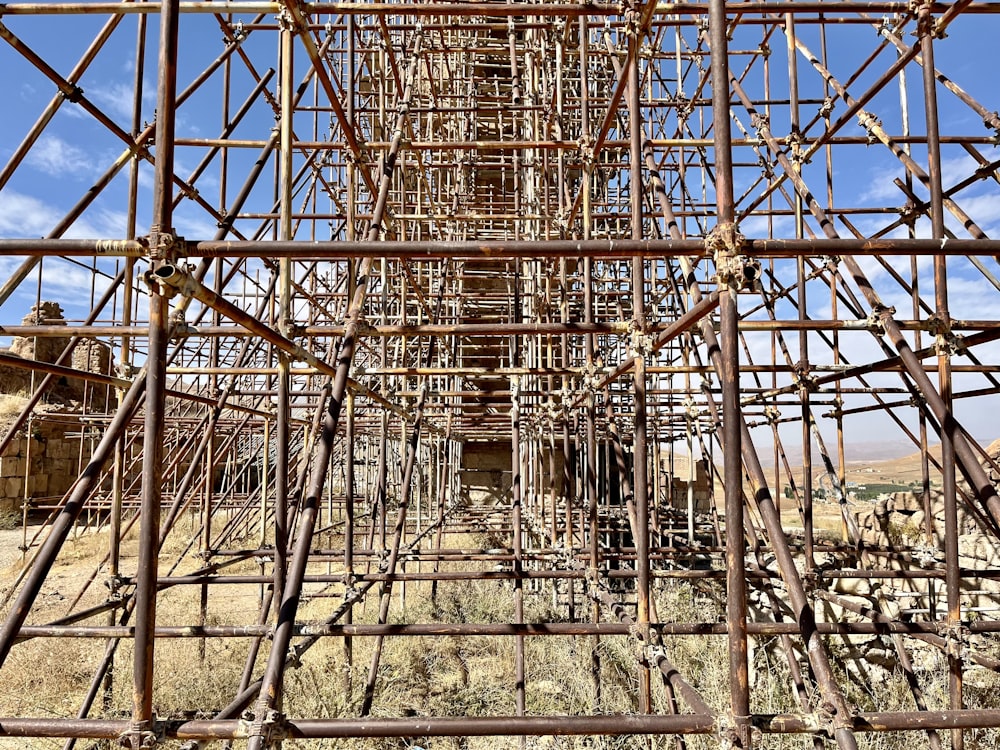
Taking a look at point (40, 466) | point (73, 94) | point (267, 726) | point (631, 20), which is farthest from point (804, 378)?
point (40, 466)

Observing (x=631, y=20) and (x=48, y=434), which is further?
(x=48, y=434)

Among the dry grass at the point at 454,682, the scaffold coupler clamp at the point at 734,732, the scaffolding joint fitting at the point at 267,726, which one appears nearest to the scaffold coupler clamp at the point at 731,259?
the scaffold coupler clamp at the point at 734,732

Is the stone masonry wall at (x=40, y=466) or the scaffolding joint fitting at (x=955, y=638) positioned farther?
the stone masonry wall at (x=40, y=466)

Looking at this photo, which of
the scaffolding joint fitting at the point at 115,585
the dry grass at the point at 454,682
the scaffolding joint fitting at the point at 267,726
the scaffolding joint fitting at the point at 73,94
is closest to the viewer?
the scaffolding joint fitting at the point at 267,726

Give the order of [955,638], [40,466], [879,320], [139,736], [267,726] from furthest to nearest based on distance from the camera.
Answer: [40,466] < [879,320] < [955,638] < [267,726] < [139,736]

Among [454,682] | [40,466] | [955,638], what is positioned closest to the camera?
[955,638]

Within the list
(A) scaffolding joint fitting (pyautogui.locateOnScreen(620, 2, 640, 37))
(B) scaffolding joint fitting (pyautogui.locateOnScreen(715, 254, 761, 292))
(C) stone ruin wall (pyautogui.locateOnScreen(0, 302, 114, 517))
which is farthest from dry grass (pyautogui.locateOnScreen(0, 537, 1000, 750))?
(C) stone ruin wall (pyautogui.locateOnScreen(0, 302, 114, 517))

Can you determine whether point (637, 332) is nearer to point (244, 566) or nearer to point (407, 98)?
point (407, 98)

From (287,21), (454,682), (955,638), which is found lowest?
(454,682)

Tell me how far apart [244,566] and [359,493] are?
5.17m

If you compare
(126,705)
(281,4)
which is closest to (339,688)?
(126,705)

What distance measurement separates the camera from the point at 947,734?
5285 mm

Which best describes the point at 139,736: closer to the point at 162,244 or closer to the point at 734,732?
the point at 162,244

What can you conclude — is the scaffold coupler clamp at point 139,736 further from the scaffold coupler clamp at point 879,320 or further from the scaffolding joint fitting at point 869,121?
the scaffolding joint fitting at point 869,121
